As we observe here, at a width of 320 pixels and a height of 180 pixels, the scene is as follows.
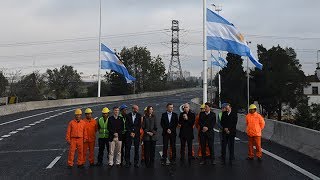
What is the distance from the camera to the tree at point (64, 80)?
91.4 meters

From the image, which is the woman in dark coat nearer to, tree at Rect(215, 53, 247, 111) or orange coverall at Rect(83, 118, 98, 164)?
orange coverall at Rect(83, 118, 98, 164)

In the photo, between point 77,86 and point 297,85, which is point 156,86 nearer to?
point 77,86

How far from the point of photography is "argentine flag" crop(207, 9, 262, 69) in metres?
21.8

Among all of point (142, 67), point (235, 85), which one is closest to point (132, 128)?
point (235, 85)

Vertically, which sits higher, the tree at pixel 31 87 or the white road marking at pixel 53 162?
the tree at pixel 31 87

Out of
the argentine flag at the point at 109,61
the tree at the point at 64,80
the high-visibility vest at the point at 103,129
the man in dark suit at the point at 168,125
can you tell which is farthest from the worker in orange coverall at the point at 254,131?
the tree at the point at 64,80

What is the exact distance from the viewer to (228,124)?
12102mm

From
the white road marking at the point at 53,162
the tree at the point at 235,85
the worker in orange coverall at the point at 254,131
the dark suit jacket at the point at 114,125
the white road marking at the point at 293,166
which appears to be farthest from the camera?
the tree at the point at 235,85

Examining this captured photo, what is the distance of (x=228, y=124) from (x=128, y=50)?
99761 mm

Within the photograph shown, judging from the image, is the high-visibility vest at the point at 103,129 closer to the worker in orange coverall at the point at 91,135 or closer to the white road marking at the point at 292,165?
the worker in orange coverall at the point at 91,135

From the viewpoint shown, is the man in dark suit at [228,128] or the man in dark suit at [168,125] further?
the man in dark suit at [228,128]

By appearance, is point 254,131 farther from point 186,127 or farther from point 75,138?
point 75,138

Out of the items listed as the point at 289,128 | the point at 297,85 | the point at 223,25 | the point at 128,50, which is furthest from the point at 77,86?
the point at 289,128

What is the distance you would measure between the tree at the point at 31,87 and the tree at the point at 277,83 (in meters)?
35.5
